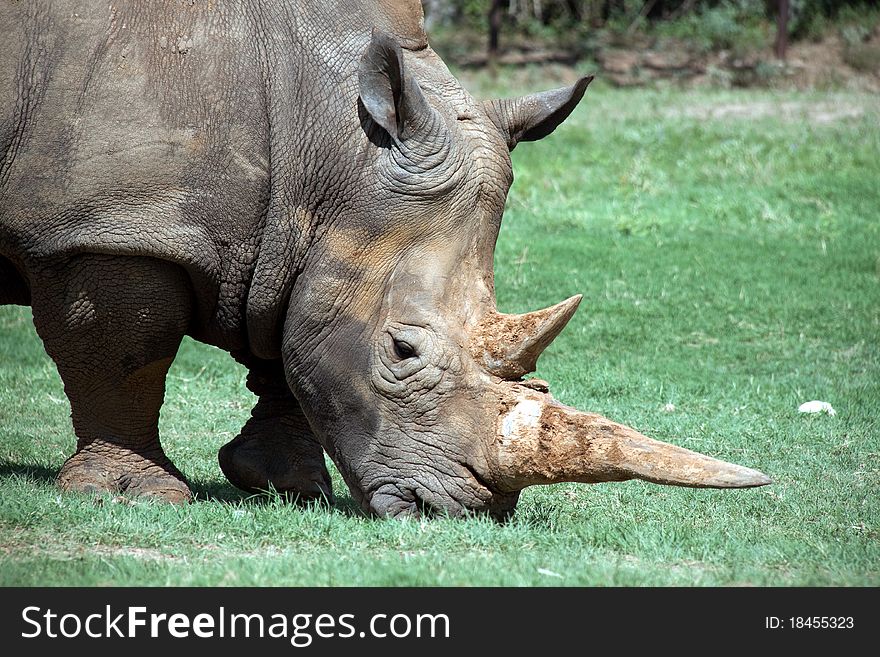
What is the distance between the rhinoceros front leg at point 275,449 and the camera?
7.27 metres

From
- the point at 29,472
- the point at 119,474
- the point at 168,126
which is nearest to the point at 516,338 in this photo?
the point at 168,126

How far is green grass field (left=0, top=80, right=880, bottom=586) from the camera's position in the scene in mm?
5645

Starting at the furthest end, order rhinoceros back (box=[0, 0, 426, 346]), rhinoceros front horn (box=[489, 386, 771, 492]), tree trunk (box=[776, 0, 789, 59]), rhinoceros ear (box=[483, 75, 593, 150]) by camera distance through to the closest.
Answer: tree trunk (box=[776, 0, 789, 59]) → rhinoceros ear (box=[483, 75, 593, 150]) → rhinoceros back (box=[0, 0, 426, 346]) → rhinoceros front horn (box=[489, 386, 771, 492])

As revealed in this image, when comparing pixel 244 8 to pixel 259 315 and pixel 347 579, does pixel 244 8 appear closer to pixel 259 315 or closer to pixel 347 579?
pixel 259 315

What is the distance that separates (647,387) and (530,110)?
3.60 m

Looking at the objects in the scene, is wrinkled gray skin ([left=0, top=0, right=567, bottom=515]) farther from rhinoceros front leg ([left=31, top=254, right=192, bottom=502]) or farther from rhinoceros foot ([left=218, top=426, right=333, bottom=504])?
rhinoceros foot ([left=218, top=426, right=333, bottom=504])

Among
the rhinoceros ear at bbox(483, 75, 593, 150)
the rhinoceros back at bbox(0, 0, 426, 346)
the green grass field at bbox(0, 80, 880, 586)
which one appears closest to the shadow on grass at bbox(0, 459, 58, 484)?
the green grass field at bbox(0, 80, 880, 586)

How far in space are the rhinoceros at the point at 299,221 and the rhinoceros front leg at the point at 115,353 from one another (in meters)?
0.01

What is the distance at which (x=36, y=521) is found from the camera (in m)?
6.04

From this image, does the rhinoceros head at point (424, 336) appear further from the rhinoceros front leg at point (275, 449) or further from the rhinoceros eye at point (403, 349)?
the rhinoceros front leg at point (275, 449)

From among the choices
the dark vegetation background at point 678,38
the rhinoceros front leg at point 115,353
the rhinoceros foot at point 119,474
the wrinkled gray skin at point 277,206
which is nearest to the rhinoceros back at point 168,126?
the wrinkled gray skin at point 277,206

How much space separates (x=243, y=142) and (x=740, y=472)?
2.55 meters

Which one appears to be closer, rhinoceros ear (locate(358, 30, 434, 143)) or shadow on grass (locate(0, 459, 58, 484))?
rhinoceros ear (locate(358, 30, 434, 143))

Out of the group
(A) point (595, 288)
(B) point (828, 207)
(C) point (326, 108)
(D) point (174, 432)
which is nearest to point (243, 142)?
(C) point (326, 108)
